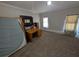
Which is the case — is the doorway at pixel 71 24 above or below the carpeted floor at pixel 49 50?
above

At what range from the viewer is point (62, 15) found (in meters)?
6.66

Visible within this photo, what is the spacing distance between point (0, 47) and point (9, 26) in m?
0.89

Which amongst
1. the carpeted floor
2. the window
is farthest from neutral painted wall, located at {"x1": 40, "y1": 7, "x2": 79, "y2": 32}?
the carpeted floor

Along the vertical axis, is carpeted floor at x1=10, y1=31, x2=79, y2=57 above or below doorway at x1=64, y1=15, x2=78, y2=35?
below

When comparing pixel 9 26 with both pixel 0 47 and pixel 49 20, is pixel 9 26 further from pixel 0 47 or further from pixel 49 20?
pixel 49 20

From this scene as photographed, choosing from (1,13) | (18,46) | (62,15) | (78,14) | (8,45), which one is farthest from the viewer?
(62,15)

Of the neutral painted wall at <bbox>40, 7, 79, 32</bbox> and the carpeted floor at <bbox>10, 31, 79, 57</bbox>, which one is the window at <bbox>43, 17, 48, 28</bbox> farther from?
the carpeted floor at <bbox>10, 31, 79, 57</bbox>

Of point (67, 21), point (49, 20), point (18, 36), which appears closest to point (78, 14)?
point (67, 21)

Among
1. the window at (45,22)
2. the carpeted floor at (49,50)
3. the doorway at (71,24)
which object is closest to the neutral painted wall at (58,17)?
the doorway at (71,24)

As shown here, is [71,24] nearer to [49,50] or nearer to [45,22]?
[49,50]

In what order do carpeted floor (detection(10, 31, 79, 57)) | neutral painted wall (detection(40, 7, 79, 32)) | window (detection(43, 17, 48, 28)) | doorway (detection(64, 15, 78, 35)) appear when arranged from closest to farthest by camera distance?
carpeted floor (detection(10, 31, 79, 57)), doorway (detection(64, 15, 78, 35)), neutral painted wall (detection(40, 7, 79, 32)), window (detection(43, 17, 48, 28))

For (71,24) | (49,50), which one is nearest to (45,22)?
(71,24)

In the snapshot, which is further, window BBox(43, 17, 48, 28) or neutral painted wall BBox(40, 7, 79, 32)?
window BBox(43, 17, 48, 28)

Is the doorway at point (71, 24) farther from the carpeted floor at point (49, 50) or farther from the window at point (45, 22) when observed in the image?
the window at point (45, 22)
